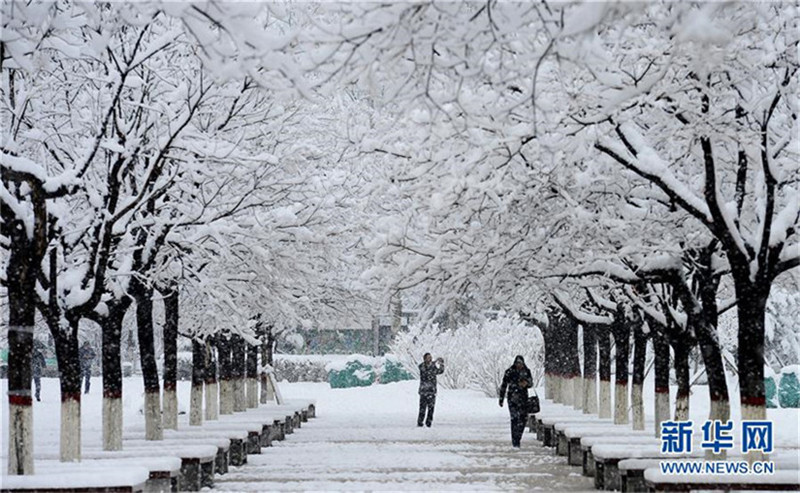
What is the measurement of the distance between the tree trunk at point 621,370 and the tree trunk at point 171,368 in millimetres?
8016

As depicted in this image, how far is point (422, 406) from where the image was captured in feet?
95.8

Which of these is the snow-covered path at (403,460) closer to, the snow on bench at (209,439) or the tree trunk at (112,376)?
the snow on bench at (209,439)

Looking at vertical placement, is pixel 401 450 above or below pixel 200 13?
below

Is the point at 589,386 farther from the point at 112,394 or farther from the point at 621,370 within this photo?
the point at 112,394

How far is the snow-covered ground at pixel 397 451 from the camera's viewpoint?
54.6 ft

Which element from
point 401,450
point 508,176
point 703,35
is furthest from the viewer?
point 401,450

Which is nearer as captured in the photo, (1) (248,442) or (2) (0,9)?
(2) (0,9)

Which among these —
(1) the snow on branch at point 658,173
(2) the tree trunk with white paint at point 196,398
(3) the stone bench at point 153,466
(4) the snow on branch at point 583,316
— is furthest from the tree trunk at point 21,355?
(4) the snow on branch at point 583,316

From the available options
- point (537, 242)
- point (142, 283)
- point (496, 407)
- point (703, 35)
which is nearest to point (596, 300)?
point (537, 242)

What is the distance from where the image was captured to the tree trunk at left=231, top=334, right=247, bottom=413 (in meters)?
29.2

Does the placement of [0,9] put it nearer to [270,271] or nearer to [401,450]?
[270,271]

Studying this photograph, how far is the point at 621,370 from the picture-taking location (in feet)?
76.2

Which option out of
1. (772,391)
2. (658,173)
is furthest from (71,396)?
(772,391)

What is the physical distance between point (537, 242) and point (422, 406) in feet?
50.6
